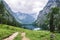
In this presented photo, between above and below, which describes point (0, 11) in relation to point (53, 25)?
above

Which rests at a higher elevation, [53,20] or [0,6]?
[0,6]

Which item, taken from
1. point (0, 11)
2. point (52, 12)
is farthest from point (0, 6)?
point (52, 12)

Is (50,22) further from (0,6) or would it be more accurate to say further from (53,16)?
(0,6)

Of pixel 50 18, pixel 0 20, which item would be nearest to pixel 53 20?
pixel 50 18

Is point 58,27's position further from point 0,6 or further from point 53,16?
point 0,6

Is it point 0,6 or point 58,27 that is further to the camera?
point 0,6

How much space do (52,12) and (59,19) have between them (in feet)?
15.3

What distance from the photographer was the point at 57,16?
302ft

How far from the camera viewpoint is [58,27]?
95.1 m

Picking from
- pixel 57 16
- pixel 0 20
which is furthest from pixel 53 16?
pixel 0 20

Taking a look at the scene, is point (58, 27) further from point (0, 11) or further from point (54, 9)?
point (0, 11)

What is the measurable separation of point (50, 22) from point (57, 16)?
4.17 metres

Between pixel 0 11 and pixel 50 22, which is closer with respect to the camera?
pixel 50 22

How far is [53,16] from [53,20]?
241 cm
